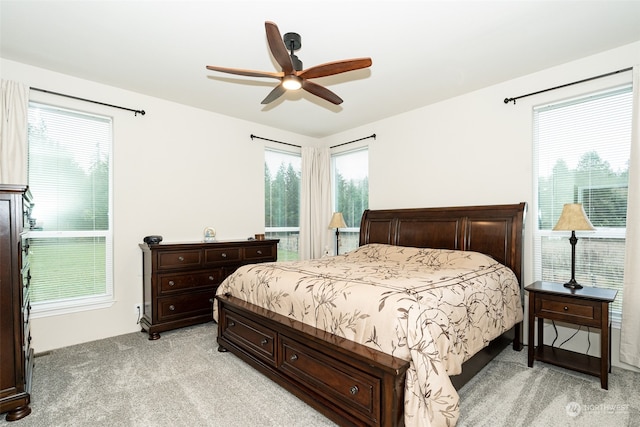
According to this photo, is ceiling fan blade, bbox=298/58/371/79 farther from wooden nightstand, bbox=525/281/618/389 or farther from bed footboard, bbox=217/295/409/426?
wooden nightstand, bbox=525/281/618/389

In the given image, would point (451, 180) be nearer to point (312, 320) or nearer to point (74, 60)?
point (312, 320)

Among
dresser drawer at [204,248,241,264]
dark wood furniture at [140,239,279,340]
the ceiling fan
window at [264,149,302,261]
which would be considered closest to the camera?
the ceiling fan

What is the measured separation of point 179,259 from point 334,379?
7.91 feet

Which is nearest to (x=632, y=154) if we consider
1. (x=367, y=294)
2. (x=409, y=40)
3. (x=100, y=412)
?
(x=409, y=40)

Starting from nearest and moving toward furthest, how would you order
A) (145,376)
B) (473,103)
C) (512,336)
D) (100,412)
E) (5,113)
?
(100,412)
(145,376)
(5,113)
(512,336)
(473,103)

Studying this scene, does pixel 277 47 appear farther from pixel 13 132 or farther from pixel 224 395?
pixel 13 132

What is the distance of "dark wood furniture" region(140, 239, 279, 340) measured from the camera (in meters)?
3.42

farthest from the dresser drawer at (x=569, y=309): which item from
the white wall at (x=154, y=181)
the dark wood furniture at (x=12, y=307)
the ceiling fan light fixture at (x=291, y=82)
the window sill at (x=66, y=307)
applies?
the window sill at (x=66, y=307)

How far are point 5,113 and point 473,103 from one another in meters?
4.85

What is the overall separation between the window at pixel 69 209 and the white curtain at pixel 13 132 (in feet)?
0.64

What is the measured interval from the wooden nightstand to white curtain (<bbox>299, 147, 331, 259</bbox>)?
10.7 ft

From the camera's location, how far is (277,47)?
207cm

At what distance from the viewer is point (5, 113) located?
9.43 feet

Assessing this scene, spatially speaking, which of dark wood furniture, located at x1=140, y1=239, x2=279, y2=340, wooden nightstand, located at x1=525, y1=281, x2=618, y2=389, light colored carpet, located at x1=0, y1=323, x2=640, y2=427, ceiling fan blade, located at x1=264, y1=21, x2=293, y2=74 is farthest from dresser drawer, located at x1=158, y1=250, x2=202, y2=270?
wooden nightstand, located at x1=525, y1=281, x2=618, y2=389
